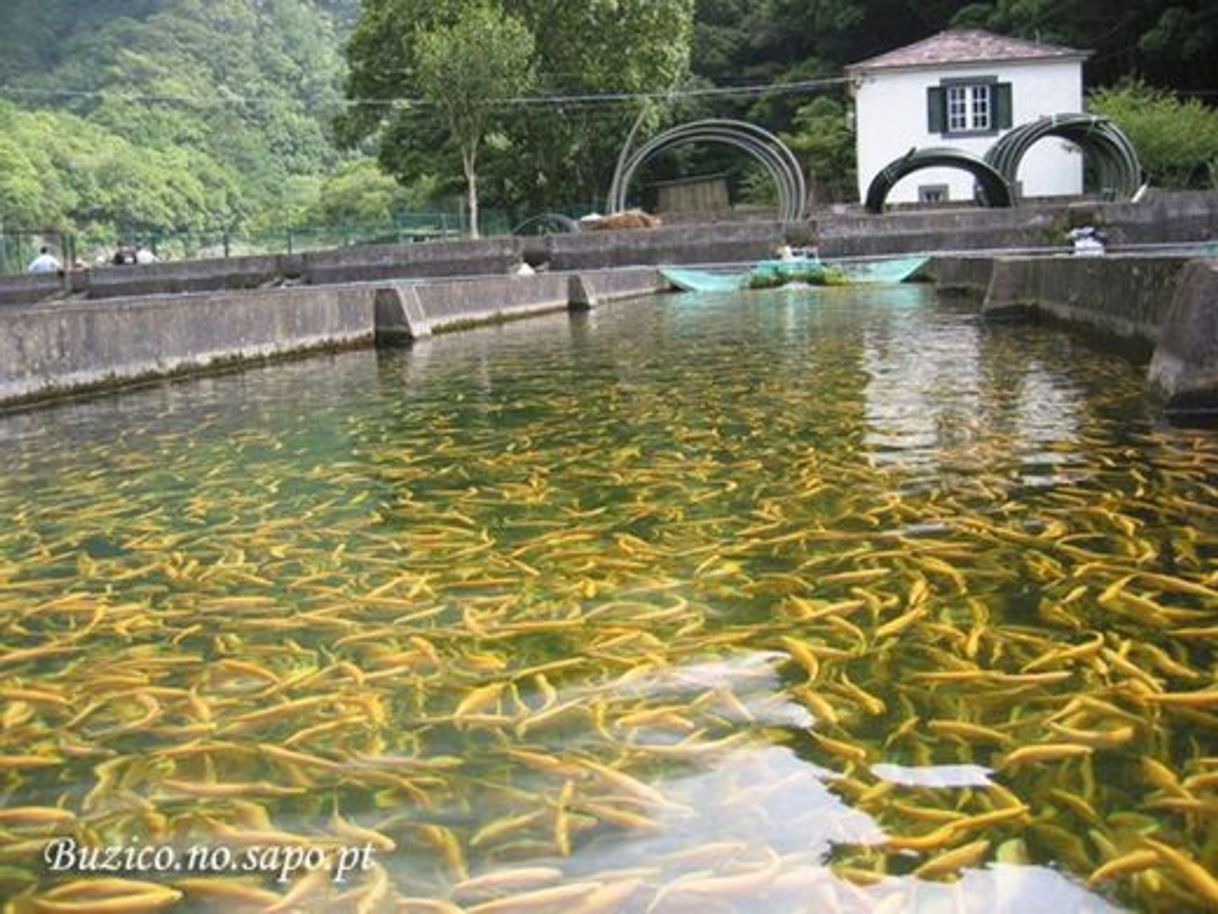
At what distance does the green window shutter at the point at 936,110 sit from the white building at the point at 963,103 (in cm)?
3

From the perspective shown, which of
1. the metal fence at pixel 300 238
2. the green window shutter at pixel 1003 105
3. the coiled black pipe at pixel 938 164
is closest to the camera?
the coiled black pipe at pixel 938 164

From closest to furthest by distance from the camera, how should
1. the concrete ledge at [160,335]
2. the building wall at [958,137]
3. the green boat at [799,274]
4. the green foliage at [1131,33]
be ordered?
the concrete ledge at [160,335], the green boat at [799,274], the green foliage at [1131,33], the building wall at [958,137]

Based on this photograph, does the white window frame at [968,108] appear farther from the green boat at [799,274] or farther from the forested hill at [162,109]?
the forested hill at [162,109]

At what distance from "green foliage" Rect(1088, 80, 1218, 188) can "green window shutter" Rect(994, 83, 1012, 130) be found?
4.06 meters

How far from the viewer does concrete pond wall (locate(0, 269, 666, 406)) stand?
22.4 ft

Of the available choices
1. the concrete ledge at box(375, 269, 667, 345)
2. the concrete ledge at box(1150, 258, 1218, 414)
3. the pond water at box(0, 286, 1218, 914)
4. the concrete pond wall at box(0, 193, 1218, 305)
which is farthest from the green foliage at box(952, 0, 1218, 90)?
the pond water at box(0, 286, 1218, 914)

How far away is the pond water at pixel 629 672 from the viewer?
164 centimetres

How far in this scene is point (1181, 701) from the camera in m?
2.07

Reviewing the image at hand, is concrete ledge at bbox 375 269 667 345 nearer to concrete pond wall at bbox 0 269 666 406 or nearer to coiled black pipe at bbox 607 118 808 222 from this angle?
concrete pond wall at bbox 0 269 666 406

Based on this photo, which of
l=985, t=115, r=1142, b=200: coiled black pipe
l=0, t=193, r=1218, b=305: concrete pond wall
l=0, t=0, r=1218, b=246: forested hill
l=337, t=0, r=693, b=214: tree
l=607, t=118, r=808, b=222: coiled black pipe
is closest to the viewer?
l=0, t=193, r=1218, b=305: concrete pond wall

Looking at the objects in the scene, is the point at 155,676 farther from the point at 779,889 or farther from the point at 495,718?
the point at 779,889

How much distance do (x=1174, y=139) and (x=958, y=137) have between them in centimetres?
761

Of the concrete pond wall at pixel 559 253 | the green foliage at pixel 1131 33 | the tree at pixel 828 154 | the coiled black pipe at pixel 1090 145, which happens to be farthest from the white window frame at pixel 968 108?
the concrete pond wall at pixel 559 253

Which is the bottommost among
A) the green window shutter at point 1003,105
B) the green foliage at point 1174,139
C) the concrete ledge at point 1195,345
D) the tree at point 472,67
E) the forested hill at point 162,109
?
the concrete ledge at point 1195,345
